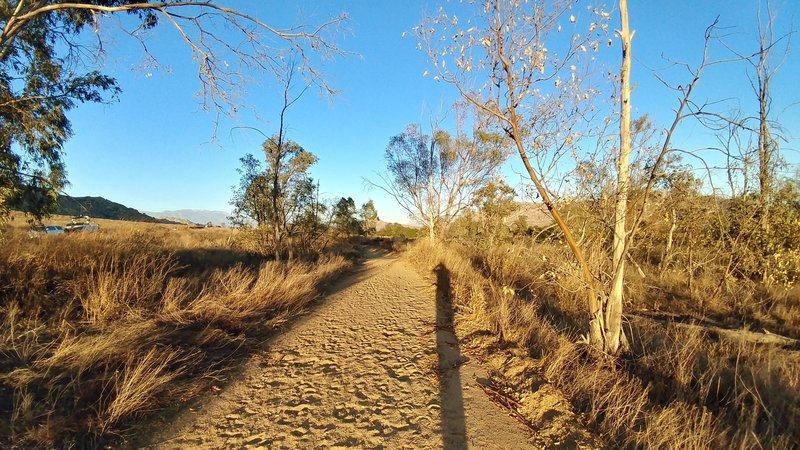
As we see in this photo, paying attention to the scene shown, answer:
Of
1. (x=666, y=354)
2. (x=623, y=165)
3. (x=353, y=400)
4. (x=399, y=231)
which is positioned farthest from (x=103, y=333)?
(x=399, y=231)

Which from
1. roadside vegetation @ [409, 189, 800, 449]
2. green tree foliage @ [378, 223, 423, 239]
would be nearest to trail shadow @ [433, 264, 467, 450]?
roadside vegetation @ [409, 189, 800, 449]

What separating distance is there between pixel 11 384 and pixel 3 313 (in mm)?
1776

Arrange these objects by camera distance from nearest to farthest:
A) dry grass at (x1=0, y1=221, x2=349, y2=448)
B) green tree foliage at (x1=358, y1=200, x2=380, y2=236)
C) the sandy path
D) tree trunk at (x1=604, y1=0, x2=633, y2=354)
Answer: dry grass at (x1=0, y1=221, x2=349, y2=448)
the sandy path
tree trunk at (x1=604, y1=0, x2=633, y2=354)
green tree foliage at (x1=358, y1=200, x2=380, y2=236)

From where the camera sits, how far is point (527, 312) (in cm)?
534

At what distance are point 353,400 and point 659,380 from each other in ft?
11.1

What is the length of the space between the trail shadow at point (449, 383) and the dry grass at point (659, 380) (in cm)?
37

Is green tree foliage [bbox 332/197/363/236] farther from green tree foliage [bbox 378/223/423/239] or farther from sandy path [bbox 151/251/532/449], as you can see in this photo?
sandy path [bbox 151/251/532/449]

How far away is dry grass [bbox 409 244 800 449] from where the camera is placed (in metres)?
2.58

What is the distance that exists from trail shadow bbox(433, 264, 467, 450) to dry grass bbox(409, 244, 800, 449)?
0.37m

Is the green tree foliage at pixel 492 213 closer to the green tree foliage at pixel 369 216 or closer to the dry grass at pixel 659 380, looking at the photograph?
the dry grass at pixel 659 380

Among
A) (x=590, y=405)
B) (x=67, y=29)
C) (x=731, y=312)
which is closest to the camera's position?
(x=590, y=405)

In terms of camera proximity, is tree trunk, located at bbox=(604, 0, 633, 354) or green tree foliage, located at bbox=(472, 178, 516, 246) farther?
green tree foliage, located at bbox=(472, 178, 516, 246)

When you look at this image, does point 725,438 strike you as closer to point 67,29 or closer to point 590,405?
point 590,405

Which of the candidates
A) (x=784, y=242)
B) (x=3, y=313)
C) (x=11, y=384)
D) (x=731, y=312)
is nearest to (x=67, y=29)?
(x=3, y=313)
